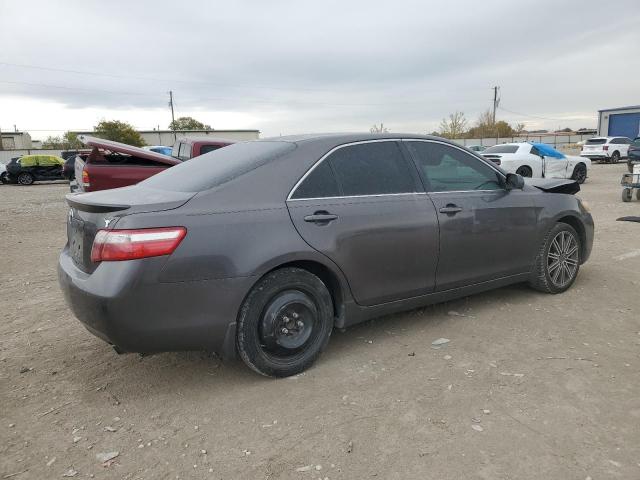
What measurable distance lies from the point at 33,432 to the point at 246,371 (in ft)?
4.18

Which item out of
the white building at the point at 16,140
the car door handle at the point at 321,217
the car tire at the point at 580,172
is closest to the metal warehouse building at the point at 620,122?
the car tire at the point at 580,172

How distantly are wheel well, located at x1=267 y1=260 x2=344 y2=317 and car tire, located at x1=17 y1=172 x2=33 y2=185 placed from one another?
85.7ft

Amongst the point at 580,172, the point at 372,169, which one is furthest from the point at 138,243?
the point at 580,172

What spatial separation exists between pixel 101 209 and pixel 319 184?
138 cm

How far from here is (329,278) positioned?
135 inches

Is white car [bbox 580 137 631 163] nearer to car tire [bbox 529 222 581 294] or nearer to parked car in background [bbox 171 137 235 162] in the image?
parked car in background [bbox 171 137 235 162]

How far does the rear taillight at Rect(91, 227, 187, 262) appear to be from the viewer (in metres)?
2.71

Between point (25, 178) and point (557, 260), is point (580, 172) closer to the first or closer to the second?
point (557, 260)

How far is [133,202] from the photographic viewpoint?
288cm

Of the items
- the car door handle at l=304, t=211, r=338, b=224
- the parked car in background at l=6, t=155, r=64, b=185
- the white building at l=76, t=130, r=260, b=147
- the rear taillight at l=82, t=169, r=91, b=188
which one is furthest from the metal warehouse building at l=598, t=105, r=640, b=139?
the car door handle at l=304, t=211, r=338, b=224

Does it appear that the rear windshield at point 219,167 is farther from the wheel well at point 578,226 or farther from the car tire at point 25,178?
the car tire at point 25,178

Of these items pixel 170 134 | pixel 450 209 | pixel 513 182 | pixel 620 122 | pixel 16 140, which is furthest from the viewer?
pixel 170 134

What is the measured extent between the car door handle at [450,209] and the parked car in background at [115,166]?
5337 millimetres

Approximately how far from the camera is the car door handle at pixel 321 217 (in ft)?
10.6
